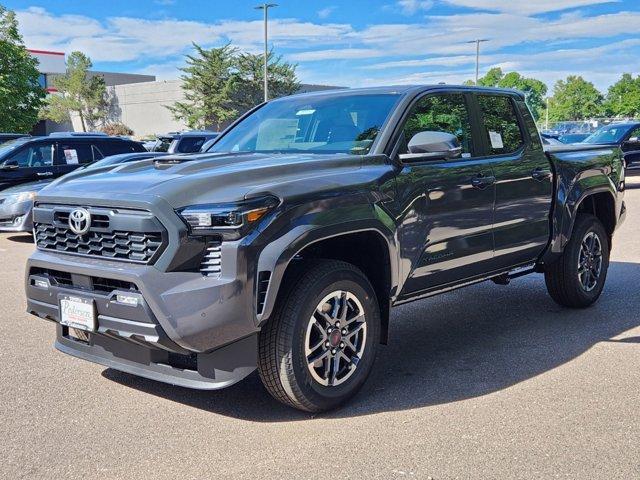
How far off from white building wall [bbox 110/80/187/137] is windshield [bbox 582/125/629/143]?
42924 millimetres

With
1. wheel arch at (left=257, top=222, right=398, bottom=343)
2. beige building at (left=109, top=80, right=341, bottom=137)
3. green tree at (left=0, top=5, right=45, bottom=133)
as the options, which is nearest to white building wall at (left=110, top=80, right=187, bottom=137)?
beige building at (left=109, top=80, right=341, bottom=137)

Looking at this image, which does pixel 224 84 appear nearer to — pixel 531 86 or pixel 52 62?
pixel 52 62

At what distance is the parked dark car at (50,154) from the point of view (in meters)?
12.1

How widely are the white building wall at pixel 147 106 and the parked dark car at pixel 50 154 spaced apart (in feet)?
149

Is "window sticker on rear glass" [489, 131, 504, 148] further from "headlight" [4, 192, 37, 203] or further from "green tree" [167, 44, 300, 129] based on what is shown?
"green tree" [167, 44, 300, 129]

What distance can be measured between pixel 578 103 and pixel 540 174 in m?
108

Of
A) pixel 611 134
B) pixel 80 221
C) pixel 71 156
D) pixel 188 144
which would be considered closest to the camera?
pixel 80 221

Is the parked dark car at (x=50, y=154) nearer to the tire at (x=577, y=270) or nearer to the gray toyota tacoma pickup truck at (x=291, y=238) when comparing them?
the gray toyota tacoma pickup truck at (x=291, y=238)

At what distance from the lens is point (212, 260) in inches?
138

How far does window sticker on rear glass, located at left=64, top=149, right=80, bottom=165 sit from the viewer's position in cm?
1293

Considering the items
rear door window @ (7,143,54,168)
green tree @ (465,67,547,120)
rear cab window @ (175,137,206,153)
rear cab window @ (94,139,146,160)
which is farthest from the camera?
green tree @ (465,67,547,120)

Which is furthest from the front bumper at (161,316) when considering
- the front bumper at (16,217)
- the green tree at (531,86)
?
the green tree at (531,86)

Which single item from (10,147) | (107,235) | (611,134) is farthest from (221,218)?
(611,134)

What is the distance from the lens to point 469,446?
360 cm
